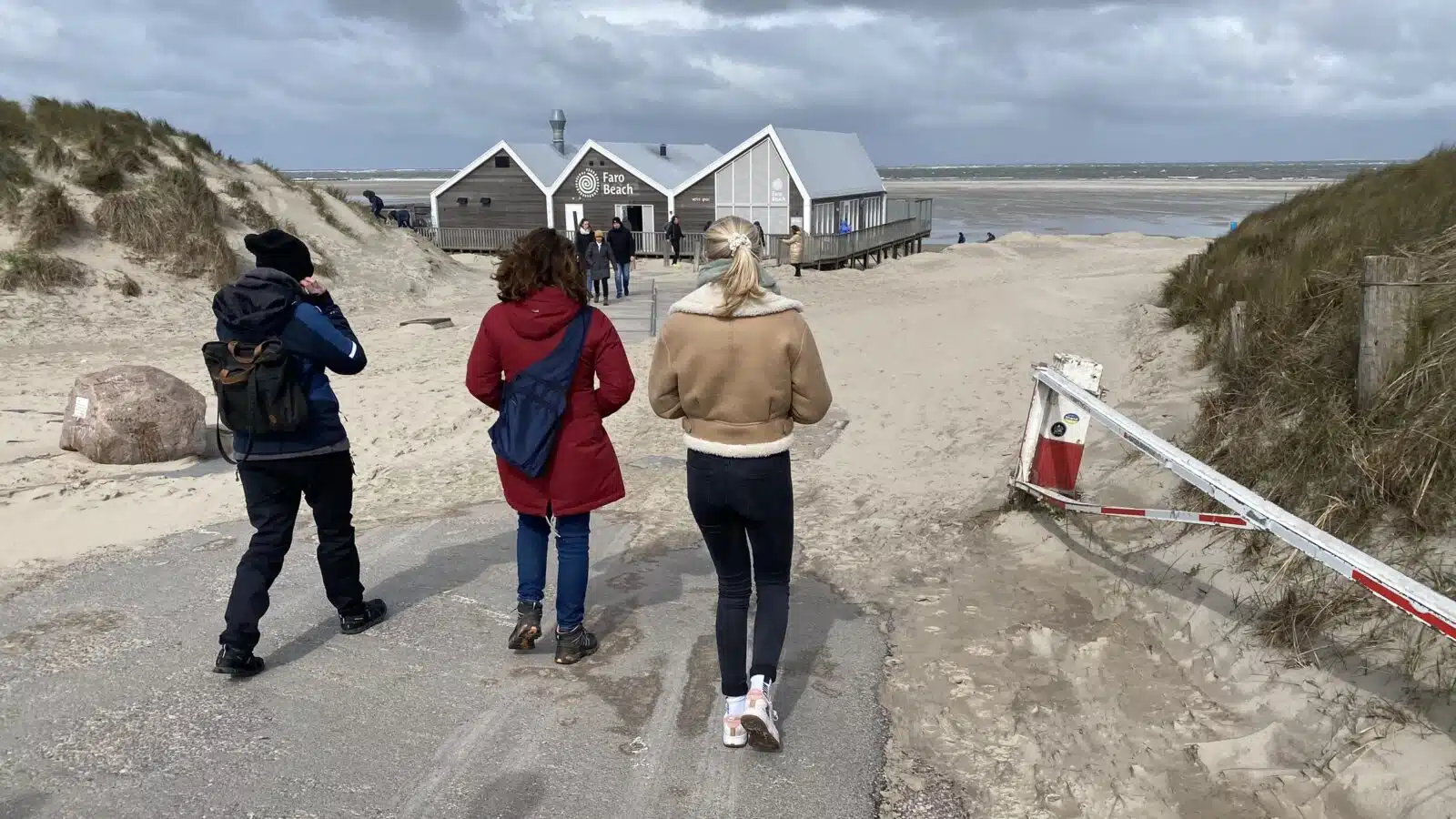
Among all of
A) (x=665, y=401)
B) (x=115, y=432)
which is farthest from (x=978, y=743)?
(x=115, y=432)

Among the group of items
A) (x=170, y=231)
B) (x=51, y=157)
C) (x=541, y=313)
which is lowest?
(x=541, y=313)

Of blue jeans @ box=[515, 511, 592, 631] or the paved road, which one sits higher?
blue jeans @ box=[515, 511, 592, 631]

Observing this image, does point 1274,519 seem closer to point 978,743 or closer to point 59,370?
point 978,743

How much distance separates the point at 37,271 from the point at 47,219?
5.73 ft

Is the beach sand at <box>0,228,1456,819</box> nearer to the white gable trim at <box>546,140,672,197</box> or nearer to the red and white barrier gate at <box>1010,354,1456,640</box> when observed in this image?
the red and white barrier gate at <box>1010,354,1456,640</box>

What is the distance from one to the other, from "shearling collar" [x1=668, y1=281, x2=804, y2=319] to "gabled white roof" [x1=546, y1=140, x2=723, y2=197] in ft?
97.7

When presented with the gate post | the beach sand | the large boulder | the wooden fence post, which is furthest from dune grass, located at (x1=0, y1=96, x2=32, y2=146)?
the wooden fence post

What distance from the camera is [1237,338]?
6.50 m

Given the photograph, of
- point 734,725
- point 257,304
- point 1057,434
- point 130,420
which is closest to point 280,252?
point 257,304

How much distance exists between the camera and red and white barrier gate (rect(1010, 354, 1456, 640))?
115 inches

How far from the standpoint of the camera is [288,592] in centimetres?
480

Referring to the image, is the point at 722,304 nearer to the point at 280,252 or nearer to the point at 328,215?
the point at 280,252

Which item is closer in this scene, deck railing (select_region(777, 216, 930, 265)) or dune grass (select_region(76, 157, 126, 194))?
dune grass (select_region(76, 157, 126, 194))

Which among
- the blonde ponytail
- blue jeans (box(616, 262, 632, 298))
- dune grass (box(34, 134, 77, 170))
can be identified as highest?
dune grass (box(34, 134, 77, 170))
